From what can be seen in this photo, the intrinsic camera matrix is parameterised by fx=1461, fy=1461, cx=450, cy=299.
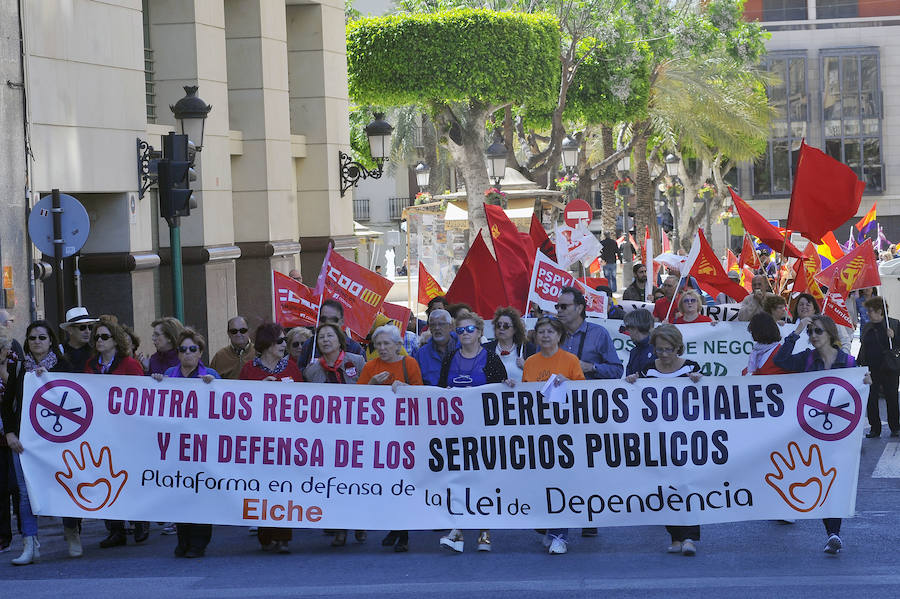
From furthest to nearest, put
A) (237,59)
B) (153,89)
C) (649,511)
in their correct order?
(237,59) < (153,89) < (649,511)

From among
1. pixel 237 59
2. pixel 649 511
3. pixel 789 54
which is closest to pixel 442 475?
pixel 649 511

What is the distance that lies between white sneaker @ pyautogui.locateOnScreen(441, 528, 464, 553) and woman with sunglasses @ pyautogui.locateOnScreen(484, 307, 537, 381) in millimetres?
1290

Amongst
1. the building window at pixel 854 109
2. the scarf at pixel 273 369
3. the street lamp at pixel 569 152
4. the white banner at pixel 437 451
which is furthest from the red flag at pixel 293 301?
the building window at pixel 854 109

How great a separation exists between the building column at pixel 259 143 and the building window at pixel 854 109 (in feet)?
163

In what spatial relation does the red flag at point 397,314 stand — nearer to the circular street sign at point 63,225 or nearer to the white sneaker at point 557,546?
the circular street sign at point 63,225

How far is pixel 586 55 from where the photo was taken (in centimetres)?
3008

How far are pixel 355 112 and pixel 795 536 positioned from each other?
2507cm

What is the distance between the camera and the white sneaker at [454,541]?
8.91 metres

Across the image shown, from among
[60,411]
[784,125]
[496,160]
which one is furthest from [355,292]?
[784,125]

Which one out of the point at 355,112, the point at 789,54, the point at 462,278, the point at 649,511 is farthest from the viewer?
the point at 789,54

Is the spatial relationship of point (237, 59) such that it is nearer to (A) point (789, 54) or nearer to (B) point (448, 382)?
(B) point (448, 382)

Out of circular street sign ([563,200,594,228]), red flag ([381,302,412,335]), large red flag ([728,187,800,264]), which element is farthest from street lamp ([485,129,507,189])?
red flag ([381,302,412,335])

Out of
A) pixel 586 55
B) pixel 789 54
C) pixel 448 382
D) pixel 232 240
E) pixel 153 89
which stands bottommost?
pixel 448 382

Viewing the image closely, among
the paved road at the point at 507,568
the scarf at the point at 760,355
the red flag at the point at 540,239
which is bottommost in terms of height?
the paved road at the point at 507,568
